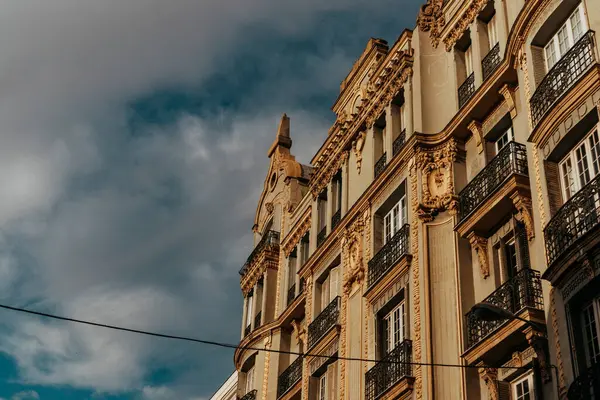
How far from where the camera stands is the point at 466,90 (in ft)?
86.3

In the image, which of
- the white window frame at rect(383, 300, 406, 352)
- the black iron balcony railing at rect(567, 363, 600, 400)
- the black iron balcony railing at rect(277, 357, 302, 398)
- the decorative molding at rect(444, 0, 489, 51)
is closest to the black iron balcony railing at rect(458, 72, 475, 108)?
the decorative molding at rect(444, 0, 489, 51)

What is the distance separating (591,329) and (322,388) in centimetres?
1346

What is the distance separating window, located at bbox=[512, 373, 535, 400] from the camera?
65.8ft

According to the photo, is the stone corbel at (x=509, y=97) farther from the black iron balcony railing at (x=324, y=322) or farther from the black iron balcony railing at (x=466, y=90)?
the black iron balcony railing at (x=324, y=322)

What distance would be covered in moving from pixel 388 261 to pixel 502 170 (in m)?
4.93

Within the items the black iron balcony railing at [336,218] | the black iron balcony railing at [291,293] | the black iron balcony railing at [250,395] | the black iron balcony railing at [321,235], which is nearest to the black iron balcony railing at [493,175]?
the black iron balcony railing at [336,218]

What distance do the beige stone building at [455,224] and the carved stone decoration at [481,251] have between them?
3 centimetres

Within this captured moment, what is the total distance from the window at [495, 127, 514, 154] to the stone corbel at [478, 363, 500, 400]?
604 centimetres

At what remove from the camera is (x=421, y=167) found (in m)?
26.3

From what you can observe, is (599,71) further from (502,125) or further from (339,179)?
(339,179)

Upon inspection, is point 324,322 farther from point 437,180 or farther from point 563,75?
point 563,75

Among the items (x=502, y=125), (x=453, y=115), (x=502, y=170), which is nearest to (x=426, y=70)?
(x=453, y=115)

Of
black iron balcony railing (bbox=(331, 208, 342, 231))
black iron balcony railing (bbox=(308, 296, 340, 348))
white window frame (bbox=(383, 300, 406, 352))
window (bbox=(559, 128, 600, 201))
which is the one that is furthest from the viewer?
black iron balcony railing (bbox=(331, 208, 342, 231))

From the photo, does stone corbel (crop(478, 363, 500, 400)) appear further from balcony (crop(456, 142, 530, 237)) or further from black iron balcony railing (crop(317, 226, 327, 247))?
black iron balcony railing (crop(317, 226, 327, 247))
